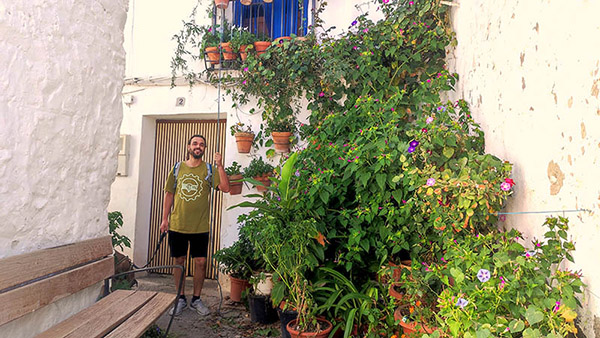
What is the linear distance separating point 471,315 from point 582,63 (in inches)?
43.1

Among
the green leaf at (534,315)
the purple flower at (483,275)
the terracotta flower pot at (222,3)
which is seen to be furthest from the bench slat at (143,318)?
the terracotta flower pot at (222,3)

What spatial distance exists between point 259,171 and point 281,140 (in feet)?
1.51

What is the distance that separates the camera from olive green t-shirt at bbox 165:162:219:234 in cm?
439

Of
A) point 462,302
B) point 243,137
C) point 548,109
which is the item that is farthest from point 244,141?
point 462,302

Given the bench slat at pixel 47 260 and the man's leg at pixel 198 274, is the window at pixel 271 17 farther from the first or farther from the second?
the bench slat at pixel 47 260

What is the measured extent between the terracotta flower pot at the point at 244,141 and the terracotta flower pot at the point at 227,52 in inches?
38.3

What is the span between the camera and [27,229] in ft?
7.54

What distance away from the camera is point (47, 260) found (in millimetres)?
2311

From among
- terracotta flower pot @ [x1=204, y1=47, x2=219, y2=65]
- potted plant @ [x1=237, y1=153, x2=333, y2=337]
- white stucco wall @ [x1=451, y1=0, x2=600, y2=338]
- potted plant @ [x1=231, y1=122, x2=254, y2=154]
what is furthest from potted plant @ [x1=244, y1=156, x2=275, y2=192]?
white stucco wall @ [x1=451, y1=0, x2=600, y2=338]

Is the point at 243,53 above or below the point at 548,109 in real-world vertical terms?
above

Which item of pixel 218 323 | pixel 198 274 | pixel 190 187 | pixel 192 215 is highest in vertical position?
pixel 190 187

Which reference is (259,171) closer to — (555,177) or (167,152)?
(167,152)

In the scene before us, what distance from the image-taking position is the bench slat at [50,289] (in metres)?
1.98

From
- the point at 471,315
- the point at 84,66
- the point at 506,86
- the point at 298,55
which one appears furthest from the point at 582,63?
the point at 298,55
